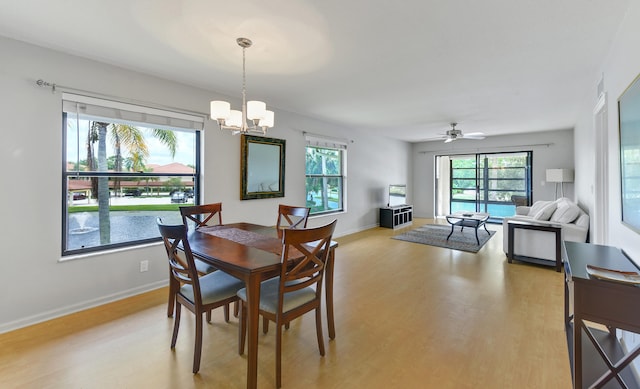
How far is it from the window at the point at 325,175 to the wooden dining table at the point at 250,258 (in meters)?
2.76

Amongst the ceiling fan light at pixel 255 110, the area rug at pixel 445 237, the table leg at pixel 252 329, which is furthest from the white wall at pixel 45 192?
the area rug at pixel 445 237

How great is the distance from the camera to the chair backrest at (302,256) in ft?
5.63

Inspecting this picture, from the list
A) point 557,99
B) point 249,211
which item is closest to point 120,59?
point 249,211

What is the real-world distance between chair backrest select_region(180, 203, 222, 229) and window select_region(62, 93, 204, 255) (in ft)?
1.88

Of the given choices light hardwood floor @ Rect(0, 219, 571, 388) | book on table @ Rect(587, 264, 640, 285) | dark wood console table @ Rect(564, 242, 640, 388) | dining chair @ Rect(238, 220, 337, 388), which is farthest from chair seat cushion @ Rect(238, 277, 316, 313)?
book on table @ Rect(587, 264, 640, 285)

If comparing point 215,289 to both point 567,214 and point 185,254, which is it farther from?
point 567,214

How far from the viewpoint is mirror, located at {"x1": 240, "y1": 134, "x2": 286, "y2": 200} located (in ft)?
13.4

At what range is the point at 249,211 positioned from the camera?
13.9ft

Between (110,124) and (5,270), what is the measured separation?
159 cm

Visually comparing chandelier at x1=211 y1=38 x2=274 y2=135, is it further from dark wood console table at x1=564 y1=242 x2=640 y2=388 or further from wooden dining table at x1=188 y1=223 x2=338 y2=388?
dark wood console table at x1=564 y1=242 x2=640 y2=388

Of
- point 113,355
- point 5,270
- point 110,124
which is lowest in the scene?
point 113,355

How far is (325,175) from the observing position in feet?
19.2

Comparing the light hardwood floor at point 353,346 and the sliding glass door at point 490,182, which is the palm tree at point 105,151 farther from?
the sliding glass door at point 490,182

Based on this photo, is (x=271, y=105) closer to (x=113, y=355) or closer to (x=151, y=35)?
(x=151, y=35)
